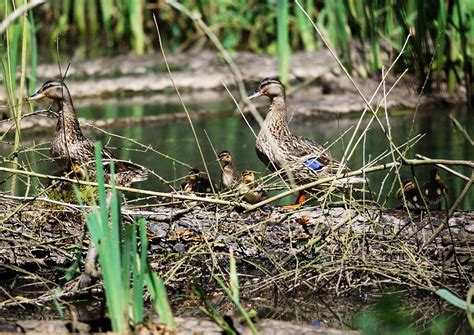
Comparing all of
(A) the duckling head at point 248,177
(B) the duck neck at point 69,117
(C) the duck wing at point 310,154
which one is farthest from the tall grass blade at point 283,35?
(A) the duckling head at point 248,177

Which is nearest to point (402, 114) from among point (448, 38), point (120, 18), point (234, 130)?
point (448, 38)

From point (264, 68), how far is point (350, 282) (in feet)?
26.1

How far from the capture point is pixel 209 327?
4543 mm

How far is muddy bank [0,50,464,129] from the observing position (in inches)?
480

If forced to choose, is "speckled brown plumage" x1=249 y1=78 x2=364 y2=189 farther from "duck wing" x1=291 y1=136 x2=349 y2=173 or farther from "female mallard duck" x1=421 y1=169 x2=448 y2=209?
"female mallard duck" x1=421 y1=169 x2=448 y2=209

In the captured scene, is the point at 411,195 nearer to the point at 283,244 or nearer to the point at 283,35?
the point at 283,244

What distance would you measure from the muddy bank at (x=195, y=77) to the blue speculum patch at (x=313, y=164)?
451 centimetres

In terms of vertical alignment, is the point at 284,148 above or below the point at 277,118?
below

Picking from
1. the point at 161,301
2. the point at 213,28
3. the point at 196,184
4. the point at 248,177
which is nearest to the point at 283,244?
the point at 248,177

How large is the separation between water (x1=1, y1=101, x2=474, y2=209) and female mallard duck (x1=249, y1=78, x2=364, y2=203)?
22.4 inches

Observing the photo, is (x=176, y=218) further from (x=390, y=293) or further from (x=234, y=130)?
(x=234, y=130)

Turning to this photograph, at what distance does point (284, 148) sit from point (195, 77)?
19.6 ft

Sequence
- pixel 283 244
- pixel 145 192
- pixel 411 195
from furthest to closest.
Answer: pixel 411 195
pixel 283 244
pixel 145 192

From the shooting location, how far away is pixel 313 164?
722cm
